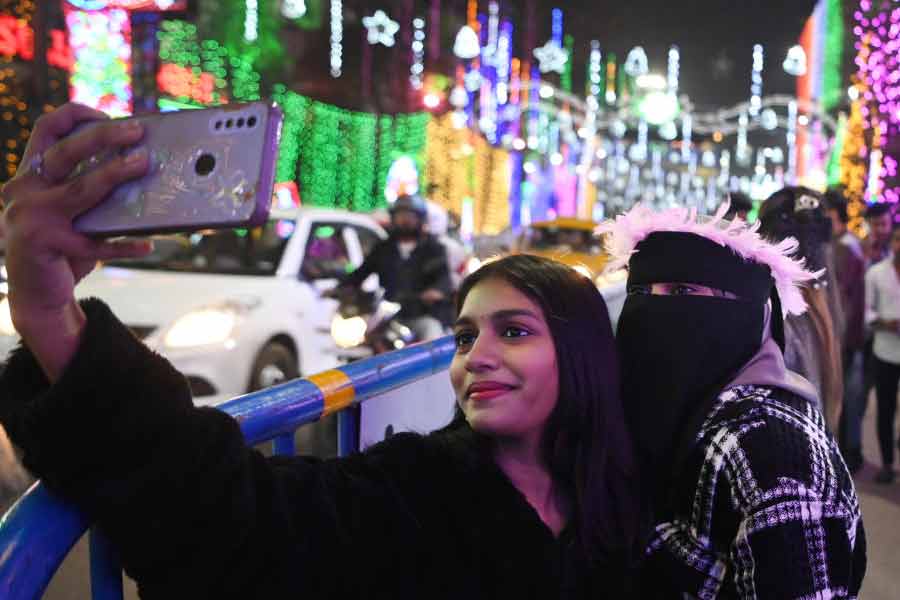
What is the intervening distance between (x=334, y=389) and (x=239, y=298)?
4.76 m

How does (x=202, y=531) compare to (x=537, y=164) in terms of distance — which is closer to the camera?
(x=202, y=531)

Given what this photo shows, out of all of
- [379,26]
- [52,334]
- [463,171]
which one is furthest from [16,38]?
[463,171]

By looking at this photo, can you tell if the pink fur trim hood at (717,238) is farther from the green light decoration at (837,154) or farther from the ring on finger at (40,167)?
the green light decoration at (837,154)

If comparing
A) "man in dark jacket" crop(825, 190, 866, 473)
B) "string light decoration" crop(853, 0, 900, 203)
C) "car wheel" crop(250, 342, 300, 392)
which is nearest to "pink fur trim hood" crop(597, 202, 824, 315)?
"man in dark jacket" crop(825, 190, 866, 473)

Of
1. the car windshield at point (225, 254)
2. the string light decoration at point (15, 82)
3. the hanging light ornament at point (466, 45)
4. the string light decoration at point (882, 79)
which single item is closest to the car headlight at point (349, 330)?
the car windshield at point (225, 254)

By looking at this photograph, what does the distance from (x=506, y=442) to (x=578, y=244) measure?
14.2m

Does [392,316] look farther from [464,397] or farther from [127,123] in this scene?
[127,123]

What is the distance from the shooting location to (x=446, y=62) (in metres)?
40.4

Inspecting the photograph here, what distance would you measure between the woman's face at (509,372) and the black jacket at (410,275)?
237 inches

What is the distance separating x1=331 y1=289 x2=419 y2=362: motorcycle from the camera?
767 centimetres

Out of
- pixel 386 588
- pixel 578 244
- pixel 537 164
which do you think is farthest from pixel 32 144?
pixel 537 164

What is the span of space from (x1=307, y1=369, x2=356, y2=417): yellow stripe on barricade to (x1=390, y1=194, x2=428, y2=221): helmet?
5469mm

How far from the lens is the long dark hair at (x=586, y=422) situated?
1642 millimetres

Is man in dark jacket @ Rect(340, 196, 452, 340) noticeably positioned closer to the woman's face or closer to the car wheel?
the car wheel
